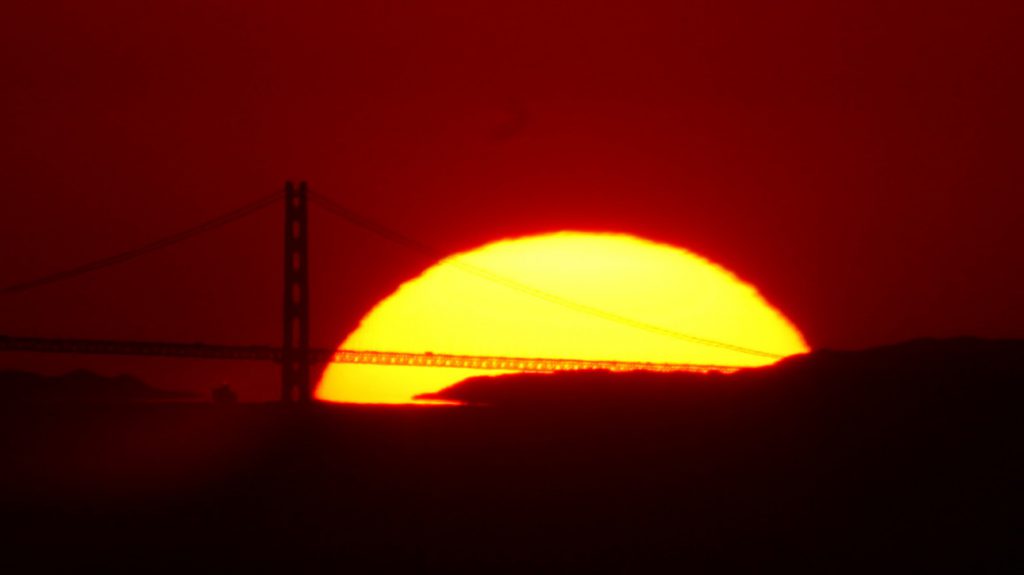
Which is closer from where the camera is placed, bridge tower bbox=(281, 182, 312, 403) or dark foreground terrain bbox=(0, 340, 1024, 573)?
dark foreground terrain bbox=(0, 340, 1024, 573)

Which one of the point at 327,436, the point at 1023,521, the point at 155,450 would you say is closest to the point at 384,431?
the point at 327,436

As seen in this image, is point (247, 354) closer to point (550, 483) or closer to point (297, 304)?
point (297, 304)

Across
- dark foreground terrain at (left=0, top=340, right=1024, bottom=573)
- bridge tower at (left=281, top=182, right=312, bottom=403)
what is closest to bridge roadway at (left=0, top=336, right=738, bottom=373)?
bridge tower at (left=281, top=182, right=312, bottom=403)

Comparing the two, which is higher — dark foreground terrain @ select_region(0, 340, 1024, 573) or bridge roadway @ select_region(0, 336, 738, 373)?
bridge roadway @ select_region(0, 336, 738, 373)

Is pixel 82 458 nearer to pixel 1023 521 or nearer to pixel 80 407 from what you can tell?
pixel 80 407

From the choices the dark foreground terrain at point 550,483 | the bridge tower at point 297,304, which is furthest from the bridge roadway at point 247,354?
the dark foreground terrain at point 550,483

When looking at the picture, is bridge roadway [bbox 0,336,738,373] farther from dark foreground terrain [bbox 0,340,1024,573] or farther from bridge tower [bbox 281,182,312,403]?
dark foreground terrain [bbox 0,340,1024,573]

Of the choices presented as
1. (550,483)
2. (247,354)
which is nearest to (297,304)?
(247,354)

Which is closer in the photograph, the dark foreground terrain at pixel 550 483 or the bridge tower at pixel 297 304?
the dark foreground terrain at pixel 550 483

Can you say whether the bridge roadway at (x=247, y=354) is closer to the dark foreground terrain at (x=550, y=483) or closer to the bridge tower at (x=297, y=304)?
the bridge tower at (x=297, y=304)
